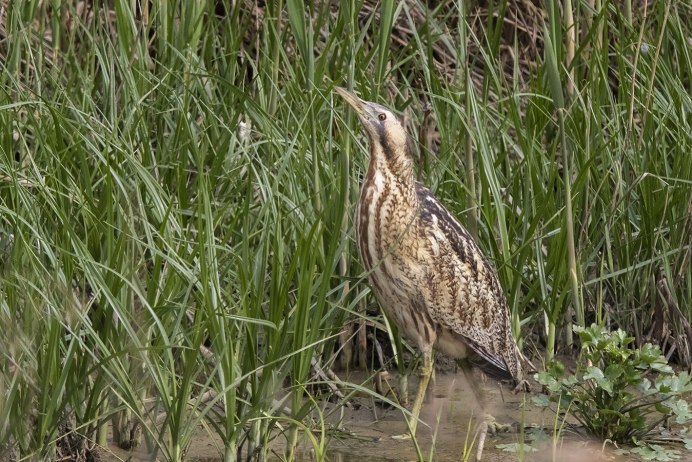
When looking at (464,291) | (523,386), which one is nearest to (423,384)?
(464,291)

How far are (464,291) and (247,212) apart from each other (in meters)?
1.18

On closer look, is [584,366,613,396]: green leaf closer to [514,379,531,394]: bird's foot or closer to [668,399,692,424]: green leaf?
[668,399,692,424]: green leaf

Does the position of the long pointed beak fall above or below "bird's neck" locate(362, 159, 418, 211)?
above

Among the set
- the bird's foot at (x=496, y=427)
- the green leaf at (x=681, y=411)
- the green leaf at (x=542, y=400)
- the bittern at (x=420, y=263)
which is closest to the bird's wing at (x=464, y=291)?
the bittern at (x=420, y=263)

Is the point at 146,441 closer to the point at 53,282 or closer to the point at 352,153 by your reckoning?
the point at 53,282

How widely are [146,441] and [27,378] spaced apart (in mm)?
455

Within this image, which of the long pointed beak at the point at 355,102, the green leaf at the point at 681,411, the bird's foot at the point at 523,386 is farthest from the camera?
the bird's foot at the point at 523,386

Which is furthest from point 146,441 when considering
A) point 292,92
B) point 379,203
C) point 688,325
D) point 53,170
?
point 688,325

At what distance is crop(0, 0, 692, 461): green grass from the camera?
12.5 feet

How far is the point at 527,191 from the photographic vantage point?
5.10 m

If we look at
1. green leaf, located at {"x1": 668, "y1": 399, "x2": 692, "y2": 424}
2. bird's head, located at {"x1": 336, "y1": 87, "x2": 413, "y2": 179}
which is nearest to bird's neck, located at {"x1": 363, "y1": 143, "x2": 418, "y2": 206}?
bird's head, located at {"x1": 336, "y1": 87, "x2": 413, "y2": 179}

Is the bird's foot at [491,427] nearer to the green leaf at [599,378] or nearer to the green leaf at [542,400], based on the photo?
the green leaf at [542,400]

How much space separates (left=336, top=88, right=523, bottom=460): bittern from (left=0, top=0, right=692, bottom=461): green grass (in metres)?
0.12

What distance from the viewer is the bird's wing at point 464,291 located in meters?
4.86
